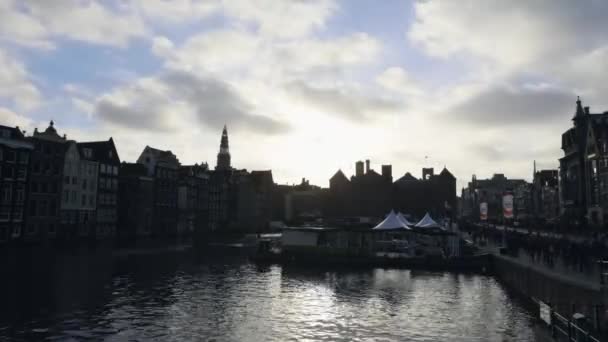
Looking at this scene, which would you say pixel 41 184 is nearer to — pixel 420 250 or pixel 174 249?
pixel 174 249

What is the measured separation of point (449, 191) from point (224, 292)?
5173 inches

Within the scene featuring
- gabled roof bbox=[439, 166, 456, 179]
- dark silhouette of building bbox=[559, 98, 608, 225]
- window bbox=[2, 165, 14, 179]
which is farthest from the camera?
gabled roof bbox=[439, 166, 456, 179]

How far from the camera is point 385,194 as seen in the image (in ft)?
476

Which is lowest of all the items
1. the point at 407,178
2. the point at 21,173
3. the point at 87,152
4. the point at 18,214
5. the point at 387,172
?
the point at 18,214

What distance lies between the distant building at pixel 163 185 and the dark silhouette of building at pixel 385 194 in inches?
2218

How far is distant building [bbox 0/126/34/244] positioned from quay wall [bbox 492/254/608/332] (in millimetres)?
65863

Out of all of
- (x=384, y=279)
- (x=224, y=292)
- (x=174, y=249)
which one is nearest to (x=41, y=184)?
(x=174, y=249)

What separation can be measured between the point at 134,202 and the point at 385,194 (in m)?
79.4

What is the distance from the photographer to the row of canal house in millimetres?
67500

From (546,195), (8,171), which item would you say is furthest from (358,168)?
(8,171)

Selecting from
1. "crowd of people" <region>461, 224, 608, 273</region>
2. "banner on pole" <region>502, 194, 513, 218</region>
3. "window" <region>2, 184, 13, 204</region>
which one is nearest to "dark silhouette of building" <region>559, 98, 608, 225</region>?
"crowd of people" <region>461, 224, 608, 273</region>

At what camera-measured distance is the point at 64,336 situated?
22672mm

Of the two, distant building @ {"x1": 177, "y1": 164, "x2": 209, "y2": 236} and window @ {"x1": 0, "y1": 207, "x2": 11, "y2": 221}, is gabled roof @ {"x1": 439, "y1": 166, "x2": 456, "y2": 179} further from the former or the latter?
window @ {"x1": 0, "y1": 207, "x2": 11, "y2": 221}

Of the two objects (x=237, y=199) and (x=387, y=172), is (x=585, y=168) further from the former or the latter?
(x=237, y=199)
